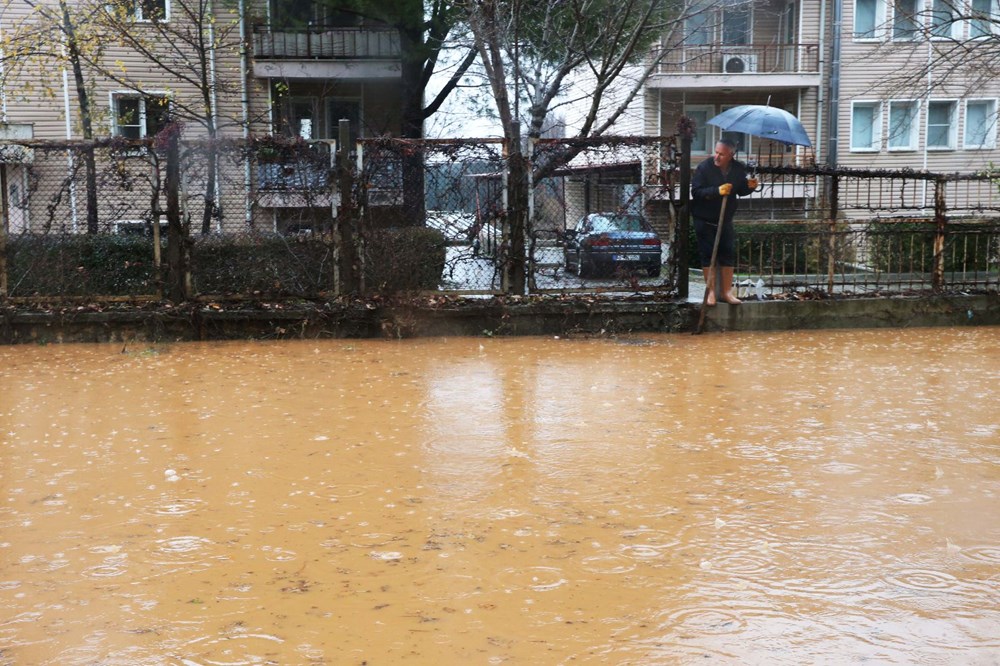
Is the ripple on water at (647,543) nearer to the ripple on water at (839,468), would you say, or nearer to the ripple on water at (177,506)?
the ripple on water at (839,468)

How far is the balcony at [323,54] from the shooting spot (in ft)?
79.3

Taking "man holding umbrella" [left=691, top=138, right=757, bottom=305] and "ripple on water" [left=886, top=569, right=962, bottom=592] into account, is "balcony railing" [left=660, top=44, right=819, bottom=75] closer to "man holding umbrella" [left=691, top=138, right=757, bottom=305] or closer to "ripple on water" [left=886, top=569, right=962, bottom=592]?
"man holding umbrella" [left=691, top=138, right=757, bottom=305]

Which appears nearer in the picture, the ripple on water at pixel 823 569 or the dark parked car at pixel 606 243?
the ripple on water at pixel 823 569

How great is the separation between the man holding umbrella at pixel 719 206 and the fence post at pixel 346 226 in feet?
13.1

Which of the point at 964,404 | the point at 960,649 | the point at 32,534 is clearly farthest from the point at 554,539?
the point at 964,404

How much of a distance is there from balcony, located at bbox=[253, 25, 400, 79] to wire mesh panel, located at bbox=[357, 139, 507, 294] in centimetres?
1263

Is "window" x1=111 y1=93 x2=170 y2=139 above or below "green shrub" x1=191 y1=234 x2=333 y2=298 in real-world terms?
above

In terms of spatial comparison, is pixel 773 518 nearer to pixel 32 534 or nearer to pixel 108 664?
pixel 108 664

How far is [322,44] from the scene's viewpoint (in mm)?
24969

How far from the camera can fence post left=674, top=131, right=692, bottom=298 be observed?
11984 millimetres

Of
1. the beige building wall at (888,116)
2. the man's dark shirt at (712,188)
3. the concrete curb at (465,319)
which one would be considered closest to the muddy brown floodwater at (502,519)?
the concrete curb at (465,319)

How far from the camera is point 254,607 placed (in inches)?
152

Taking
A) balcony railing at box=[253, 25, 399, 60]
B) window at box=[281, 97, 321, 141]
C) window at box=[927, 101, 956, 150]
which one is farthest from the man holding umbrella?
window at box=[927, 101, 956, 150]

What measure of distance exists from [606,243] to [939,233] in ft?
14.1
